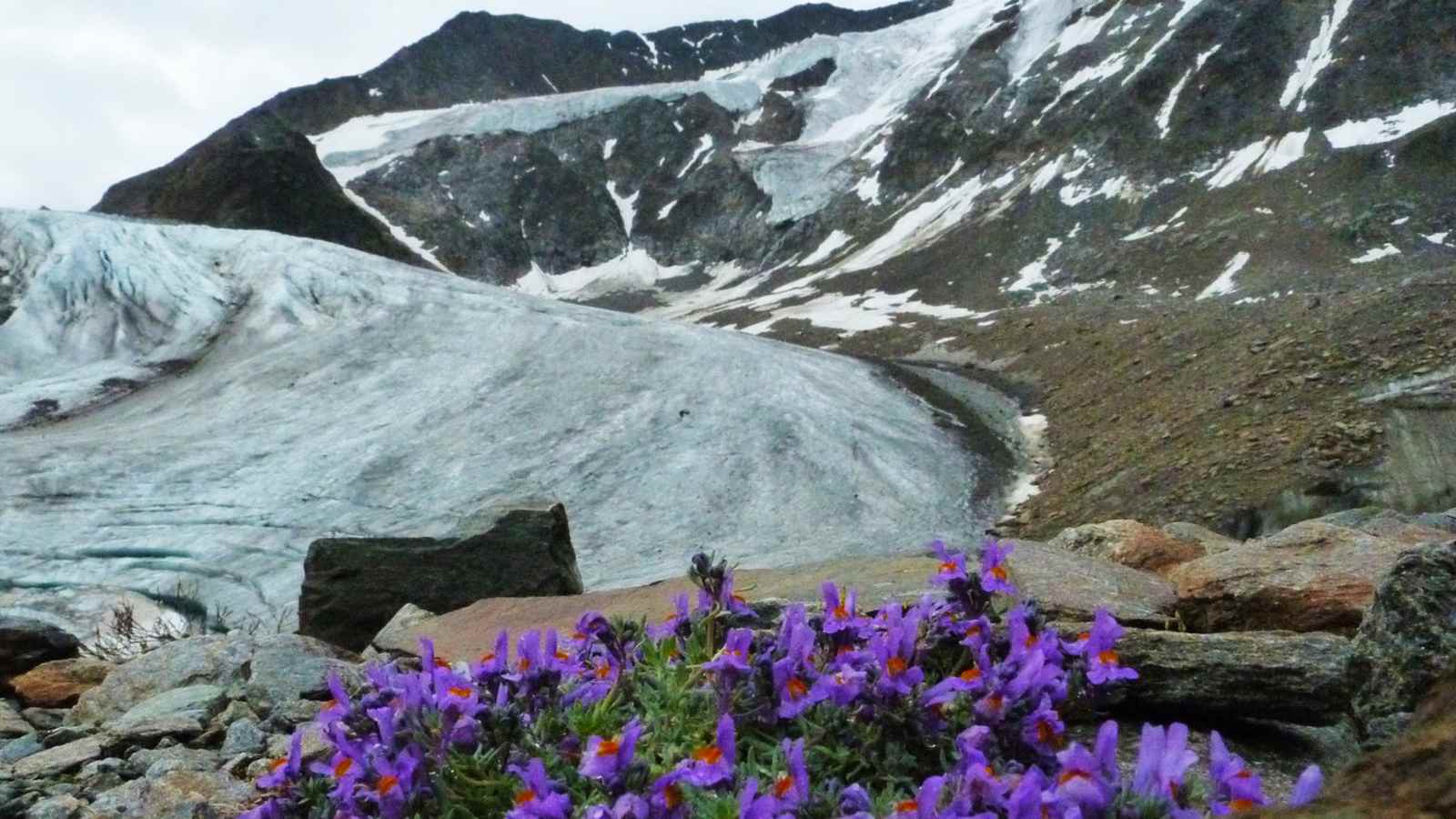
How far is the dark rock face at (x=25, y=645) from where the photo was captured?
229 inches

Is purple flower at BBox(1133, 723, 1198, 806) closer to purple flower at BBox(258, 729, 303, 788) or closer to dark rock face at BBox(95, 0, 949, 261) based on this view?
purple flower at BBox(258, 729, 303, 788)

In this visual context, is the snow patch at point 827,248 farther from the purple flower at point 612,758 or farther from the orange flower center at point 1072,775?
the orange flower center at point 1072,775

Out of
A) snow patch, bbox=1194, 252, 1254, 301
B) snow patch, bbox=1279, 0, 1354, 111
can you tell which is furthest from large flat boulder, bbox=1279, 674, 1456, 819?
snow patch, bbox=1279, 0, 1354, 111

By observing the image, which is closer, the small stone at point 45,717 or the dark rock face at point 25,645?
the small stone at point 45,717

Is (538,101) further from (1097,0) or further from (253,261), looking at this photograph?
(253,261)

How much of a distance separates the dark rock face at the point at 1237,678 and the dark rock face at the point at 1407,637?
0.34 meters

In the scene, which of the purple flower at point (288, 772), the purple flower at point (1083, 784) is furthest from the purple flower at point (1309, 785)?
the purple flower at point (288, 772)

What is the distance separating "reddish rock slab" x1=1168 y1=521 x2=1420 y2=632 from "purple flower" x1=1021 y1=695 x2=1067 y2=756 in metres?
2.34

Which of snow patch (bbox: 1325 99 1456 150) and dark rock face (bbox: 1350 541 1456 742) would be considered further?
snow patch (bbox: 1325 99 1456 150)

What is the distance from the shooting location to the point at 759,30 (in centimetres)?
14600

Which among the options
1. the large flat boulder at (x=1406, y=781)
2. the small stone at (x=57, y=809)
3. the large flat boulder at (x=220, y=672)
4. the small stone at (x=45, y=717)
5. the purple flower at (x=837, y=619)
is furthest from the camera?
the small stone at (x=45, y=717)

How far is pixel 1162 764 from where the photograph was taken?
145 centimetres

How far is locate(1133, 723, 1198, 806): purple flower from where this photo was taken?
1.44m

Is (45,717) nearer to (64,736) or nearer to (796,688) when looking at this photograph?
(64,736)
